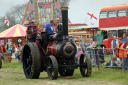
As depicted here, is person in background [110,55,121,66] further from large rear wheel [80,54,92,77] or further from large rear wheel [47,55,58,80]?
large rear wheel [47,55,58,80]

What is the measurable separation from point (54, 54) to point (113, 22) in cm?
1515

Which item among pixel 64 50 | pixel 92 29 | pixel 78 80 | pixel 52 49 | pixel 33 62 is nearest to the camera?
pixel 78 80

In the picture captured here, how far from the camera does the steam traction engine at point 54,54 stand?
8.55 metres

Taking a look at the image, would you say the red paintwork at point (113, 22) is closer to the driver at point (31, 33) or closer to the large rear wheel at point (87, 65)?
the driver at point (31, 33)

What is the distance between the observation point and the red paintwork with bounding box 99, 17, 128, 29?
74.8 ft

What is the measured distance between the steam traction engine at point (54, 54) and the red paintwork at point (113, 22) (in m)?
14.4

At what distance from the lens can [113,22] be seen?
2325cm

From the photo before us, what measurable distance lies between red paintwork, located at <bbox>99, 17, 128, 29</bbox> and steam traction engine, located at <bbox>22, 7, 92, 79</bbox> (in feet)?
47.2

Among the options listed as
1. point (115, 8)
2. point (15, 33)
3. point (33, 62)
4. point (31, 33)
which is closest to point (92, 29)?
point (115, 8)

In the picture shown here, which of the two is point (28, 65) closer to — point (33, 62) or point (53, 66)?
point (33, 62)

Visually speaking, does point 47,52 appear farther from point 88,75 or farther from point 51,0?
point 51,0

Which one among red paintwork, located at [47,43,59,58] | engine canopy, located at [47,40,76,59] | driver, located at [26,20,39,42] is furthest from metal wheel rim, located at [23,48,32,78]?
engine canopy, located at [47,40,76,59]

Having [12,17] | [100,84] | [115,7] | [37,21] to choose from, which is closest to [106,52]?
[100,84]

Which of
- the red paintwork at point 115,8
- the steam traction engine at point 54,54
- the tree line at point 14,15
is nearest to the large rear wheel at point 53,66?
the steam traction engine at point 54,54
